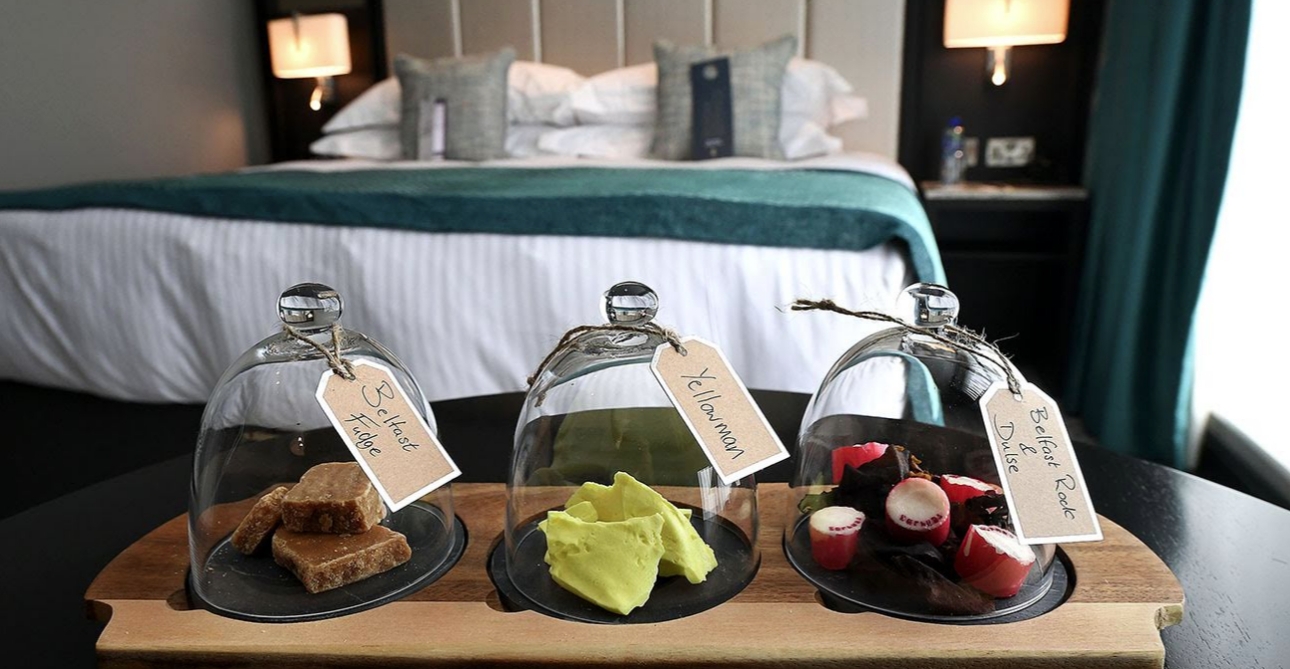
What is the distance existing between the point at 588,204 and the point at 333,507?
1230 mm

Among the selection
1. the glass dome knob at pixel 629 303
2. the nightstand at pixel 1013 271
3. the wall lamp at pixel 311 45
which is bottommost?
the nightstand at pixel 1013 271

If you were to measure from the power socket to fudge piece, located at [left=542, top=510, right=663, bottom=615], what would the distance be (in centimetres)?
308

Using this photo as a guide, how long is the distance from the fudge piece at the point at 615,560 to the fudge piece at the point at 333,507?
15 centimetres

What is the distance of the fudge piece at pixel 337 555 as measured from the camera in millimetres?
603

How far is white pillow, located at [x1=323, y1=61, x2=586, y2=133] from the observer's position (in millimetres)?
3215

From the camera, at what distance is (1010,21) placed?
9.55ft

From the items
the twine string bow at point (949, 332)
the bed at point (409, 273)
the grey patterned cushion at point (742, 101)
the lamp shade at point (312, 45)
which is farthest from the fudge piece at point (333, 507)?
the lamp shade at point (312, 45)

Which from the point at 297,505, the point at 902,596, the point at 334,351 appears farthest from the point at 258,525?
the point at 902,596

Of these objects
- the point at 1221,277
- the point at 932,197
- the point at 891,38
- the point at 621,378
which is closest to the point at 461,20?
the point at 891,38

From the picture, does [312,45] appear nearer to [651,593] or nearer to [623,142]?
[623,142]

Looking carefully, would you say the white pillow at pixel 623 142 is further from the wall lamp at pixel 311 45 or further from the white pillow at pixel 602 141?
the wall lamp at pixel 311 45

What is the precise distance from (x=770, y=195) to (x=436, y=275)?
0.71m

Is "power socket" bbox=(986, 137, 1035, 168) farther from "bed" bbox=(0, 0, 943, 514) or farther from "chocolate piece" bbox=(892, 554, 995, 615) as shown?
"chocolate piece" bbox=(892, 554, 995, 615)

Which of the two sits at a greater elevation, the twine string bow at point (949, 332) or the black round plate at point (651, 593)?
the twine string bow at point (949, 332)
